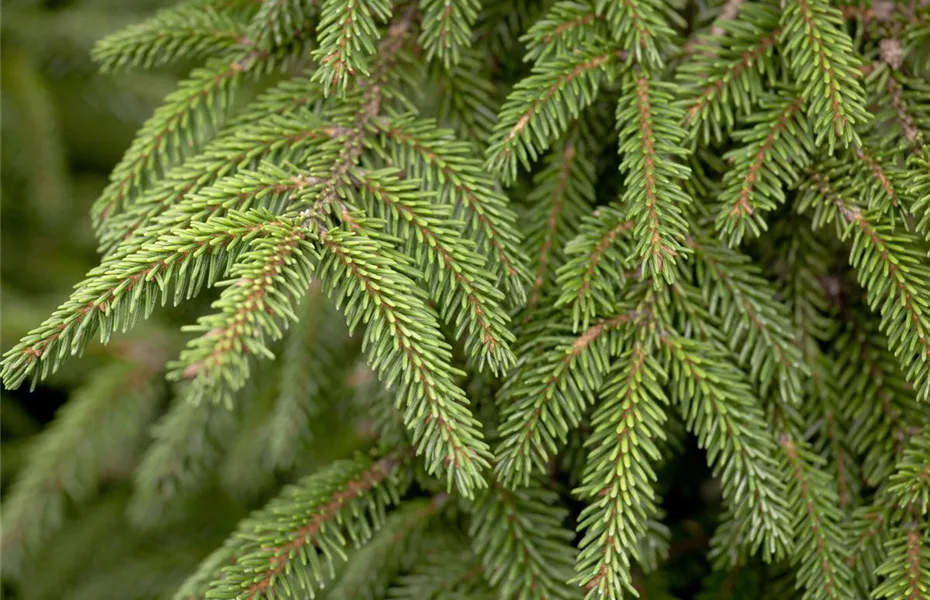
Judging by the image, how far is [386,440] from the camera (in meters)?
0.95

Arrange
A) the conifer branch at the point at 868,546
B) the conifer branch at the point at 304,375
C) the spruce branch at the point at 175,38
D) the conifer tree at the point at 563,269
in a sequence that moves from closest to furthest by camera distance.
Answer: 1. the conifer tree at the point at 563,269
2. the conifer branch at the point at 868,546
3. the spruce branch at the point at 175,38
4. the conifer branch at the point at 304,375

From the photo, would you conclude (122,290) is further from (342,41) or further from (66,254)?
(66,254)

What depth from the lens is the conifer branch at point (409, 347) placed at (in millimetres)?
697

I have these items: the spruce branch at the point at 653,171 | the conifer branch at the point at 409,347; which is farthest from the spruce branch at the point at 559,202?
the conifer branch at the point at 409,347

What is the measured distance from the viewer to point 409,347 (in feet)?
2.30

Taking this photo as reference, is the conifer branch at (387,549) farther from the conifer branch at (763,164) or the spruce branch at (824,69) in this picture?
the spruce branch at (824,69)

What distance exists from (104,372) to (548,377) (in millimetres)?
1034

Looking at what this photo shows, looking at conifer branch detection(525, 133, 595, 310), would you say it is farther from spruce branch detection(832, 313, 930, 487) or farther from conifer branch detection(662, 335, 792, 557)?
spruce branch detection(832, 313, 930, 487)

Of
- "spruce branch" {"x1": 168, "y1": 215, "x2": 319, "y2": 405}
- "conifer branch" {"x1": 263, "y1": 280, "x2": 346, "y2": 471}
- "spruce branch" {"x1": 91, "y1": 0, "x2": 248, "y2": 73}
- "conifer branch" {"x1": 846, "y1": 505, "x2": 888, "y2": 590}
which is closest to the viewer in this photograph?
"spruce branch" {"x1": 168, "y1": 215, "x2": 319, "y2": 405}

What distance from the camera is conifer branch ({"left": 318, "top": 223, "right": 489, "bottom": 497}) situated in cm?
70

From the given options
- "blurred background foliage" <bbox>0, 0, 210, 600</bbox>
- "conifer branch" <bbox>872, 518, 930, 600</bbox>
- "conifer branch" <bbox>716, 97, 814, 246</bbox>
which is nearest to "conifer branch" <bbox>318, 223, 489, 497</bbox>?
"conifer branch" <bbox>716, 97, 814, 246</bbox>

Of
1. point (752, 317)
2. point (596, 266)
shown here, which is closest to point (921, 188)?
point (752, 317)

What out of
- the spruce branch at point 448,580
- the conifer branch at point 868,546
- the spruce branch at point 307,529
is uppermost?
the conifer branch at point 868,546

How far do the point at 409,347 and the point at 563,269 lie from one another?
0.68 ft
